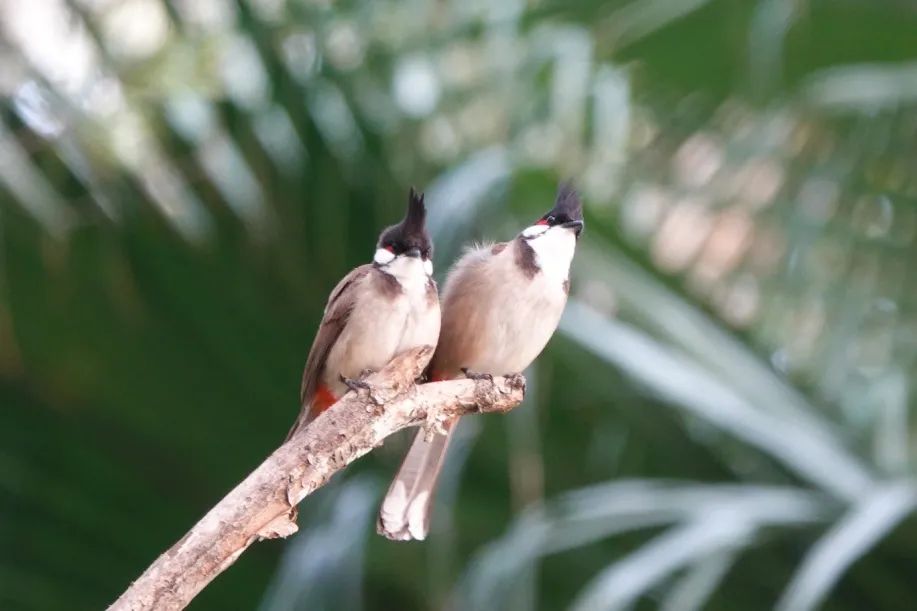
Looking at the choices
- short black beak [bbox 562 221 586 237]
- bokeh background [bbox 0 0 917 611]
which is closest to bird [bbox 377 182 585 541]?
short black beak [bbox 562 221 586 237]

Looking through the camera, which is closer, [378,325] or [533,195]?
[378,325]

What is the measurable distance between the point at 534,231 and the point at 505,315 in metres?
0.17

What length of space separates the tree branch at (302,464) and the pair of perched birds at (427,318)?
143 mm

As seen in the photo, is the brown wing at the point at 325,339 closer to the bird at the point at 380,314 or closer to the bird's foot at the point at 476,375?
the bird at the point at 380,314

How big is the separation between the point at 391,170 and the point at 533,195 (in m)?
0.28

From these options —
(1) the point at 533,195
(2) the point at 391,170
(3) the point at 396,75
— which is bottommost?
(1) the point at 533,195

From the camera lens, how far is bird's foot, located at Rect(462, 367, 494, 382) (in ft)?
6.89

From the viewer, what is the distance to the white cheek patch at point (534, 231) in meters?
2.36

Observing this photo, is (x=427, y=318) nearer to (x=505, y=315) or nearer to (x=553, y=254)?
(x=505, y=315)

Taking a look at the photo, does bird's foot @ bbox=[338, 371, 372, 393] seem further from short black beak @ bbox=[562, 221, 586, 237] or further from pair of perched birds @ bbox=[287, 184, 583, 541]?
short black beak @ bbox=[562, 221, 586, 237]

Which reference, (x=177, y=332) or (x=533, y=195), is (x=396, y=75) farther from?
(x=177, y=332)

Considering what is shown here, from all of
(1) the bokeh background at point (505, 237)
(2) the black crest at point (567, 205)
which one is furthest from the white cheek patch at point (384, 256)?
(2) the black crest at point (567, 205)

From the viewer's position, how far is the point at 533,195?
2.52 m

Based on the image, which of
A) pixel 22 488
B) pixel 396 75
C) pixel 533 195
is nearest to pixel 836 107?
pixel 533 195
